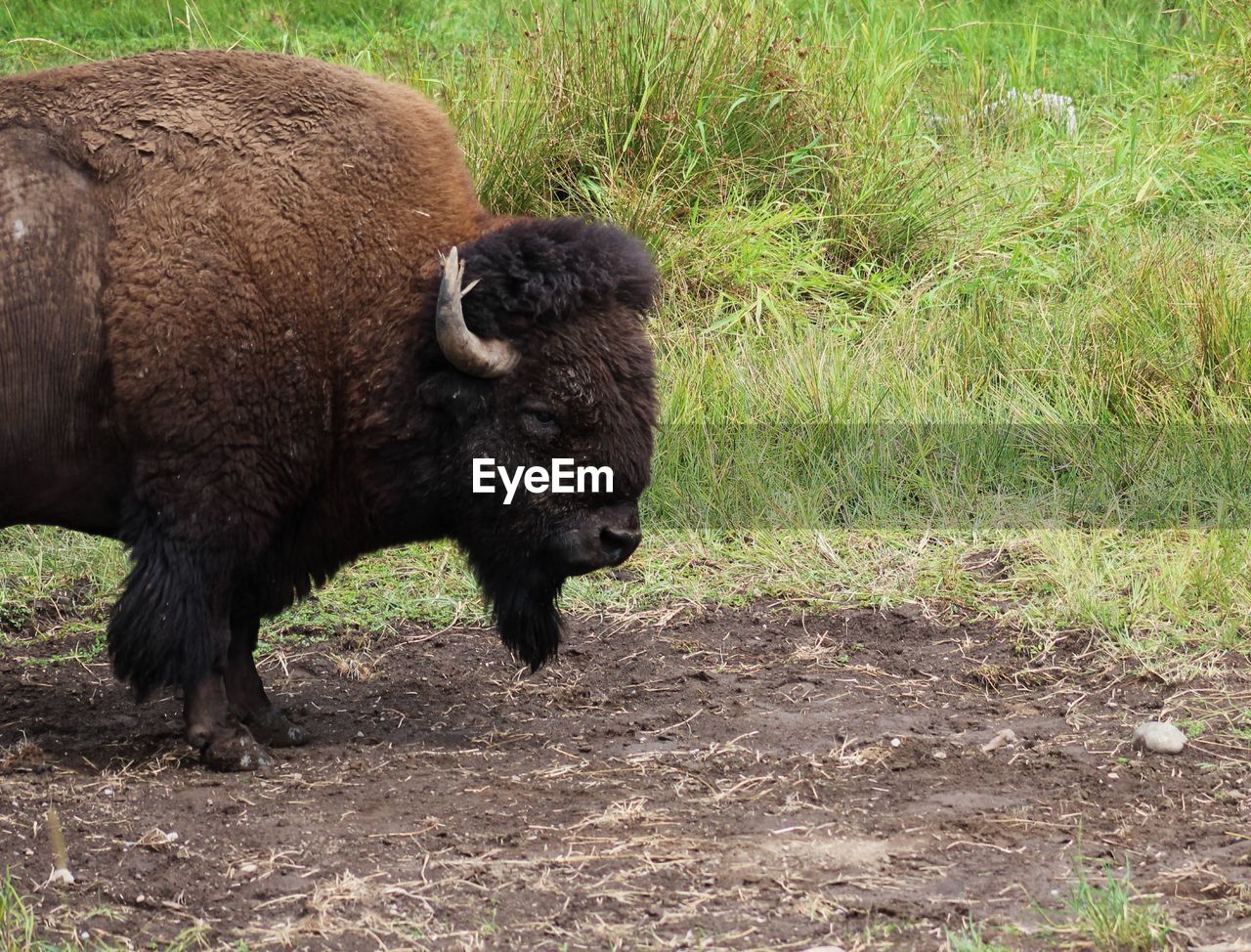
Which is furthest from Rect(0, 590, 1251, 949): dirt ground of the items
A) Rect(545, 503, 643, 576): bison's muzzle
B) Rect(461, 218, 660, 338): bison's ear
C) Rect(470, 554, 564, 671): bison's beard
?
Rect(461, 218, 660, 338): bison's ear

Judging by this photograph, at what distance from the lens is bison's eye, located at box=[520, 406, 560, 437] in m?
→ 4.53

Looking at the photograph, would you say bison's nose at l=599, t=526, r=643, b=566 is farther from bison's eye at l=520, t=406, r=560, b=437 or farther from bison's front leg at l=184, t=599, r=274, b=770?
bison's front leg at l=184, t=599, r=274, b=770

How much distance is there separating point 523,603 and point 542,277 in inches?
37.8

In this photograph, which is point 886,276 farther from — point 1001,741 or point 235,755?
point 235,755

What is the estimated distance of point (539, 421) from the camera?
4543 mm

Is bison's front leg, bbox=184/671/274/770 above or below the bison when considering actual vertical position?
below

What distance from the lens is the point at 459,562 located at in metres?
6.27

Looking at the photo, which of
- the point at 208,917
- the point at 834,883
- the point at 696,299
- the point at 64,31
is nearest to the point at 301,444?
the point at 208,917

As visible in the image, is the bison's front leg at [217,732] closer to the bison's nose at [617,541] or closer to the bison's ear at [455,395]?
the bison's ear at [455,395]

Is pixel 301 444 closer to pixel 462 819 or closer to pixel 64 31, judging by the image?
pixel 462 819

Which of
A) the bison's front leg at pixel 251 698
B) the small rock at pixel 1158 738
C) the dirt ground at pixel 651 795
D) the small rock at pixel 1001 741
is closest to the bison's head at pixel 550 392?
the dirt ground at pixel 651 795

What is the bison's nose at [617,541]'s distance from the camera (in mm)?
4543

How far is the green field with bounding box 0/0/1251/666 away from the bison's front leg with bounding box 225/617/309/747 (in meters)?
0.92

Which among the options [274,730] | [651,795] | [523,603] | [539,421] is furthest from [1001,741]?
[274,730]
